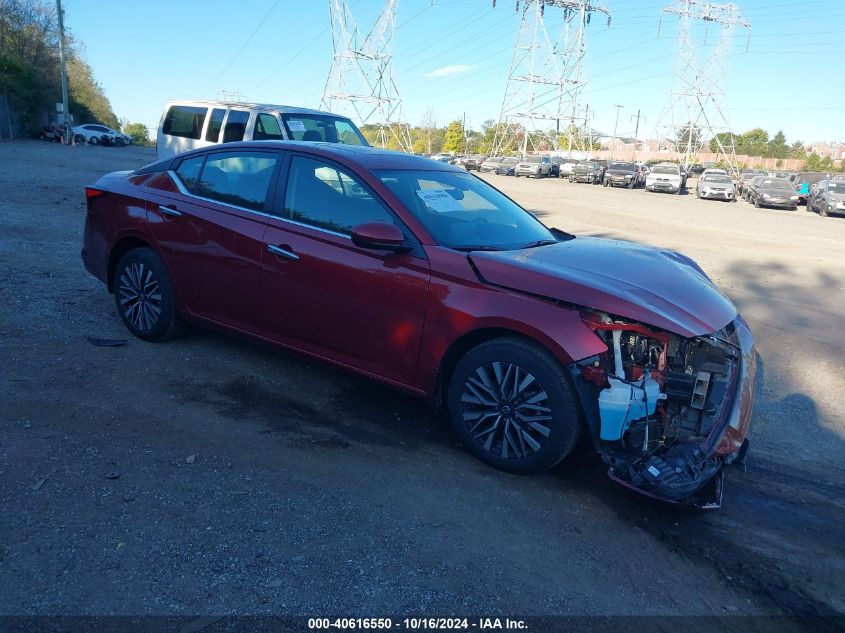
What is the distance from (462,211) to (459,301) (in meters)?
0.97

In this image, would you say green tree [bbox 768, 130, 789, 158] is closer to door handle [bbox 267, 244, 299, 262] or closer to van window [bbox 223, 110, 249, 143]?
van window [bbox 223, 110, 249, 143]

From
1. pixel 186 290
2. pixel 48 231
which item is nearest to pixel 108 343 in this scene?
pixel 186 290

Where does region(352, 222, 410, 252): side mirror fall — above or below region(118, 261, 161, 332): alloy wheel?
above

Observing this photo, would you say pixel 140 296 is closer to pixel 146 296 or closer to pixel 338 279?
pixel 146 296

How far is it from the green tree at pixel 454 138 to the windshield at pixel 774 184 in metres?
73.0

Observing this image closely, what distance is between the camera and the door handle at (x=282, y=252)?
4316 millimetres

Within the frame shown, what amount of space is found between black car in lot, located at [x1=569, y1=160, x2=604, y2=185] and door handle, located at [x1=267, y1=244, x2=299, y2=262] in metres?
43.0

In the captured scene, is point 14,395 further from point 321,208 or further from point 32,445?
point 321,208

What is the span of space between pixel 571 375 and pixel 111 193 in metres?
4.12

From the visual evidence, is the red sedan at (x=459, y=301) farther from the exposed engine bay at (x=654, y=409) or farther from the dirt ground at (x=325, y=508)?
the dirt ground at (x=325, y=508)

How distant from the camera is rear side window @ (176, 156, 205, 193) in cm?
508

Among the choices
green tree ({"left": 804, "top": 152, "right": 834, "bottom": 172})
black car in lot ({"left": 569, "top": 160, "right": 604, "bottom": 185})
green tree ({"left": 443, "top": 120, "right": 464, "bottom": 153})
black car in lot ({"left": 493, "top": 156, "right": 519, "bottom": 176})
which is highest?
green tree ({"left": 443, "top": 120, "right": 464, "bottom": 153})

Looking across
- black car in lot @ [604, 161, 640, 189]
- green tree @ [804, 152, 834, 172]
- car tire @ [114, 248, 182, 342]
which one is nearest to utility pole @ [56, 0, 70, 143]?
black car in lot @ [604, 161, 640, 189]

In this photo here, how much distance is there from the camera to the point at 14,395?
4.30 metres
